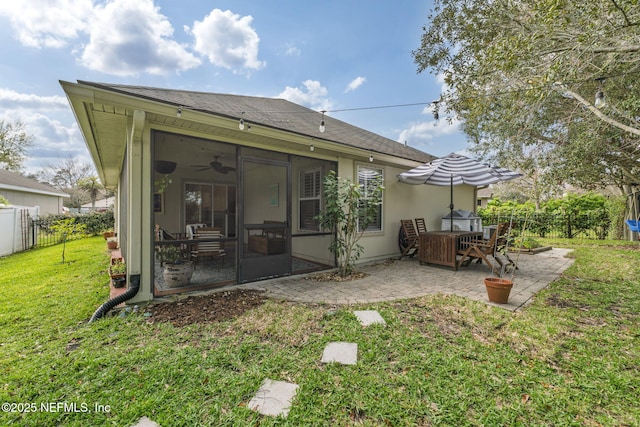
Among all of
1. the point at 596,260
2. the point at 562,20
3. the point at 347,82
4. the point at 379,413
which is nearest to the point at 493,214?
the point at 596,260

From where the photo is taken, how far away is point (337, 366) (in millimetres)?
2326

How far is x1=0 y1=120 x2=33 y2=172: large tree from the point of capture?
19.7 m

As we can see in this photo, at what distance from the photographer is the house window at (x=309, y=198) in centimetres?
651

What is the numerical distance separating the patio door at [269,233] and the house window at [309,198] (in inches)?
32.6

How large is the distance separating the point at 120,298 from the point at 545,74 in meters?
6.07

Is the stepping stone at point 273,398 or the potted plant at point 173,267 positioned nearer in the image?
the stepping stone at point 273,398

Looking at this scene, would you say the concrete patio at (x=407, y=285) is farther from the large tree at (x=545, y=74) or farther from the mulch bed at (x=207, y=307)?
the large tree at (x=545, y=74)

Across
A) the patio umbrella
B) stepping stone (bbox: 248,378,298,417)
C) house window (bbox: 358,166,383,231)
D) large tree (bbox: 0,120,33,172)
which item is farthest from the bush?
stepping stone (bbox: 248,378,298,417)

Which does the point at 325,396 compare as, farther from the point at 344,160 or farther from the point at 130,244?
the point at 344,160

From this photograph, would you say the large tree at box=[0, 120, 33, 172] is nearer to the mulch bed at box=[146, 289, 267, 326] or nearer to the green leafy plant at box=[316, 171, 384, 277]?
the mulch bed at box=[146, 289, 267, 326]

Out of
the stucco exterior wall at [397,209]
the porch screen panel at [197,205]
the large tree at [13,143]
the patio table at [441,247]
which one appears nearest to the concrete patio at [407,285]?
the patio table at [441,247]

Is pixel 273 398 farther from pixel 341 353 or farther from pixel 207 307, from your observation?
pixel 207 307

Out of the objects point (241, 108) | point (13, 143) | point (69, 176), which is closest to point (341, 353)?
point (241, 108)

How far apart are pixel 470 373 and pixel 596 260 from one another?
297 inches
